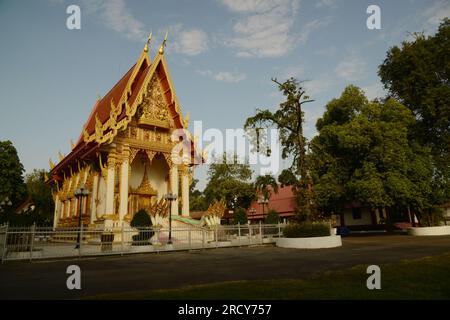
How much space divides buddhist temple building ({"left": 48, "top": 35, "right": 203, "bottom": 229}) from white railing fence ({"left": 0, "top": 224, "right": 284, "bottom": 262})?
103 inches

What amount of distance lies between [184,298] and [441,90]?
28466 mm

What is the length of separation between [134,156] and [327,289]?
17468 millimetres

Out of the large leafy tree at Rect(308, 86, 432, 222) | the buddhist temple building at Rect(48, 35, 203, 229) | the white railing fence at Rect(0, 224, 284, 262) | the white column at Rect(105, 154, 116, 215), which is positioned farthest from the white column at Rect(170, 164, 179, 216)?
the large leafy tree at Rect(308, 86, 432, 222)

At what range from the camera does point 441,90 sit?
25.5m

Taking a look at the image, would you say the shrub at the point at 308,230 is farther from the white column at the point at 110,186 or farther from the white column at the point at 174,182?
the white column at the point at 110,186

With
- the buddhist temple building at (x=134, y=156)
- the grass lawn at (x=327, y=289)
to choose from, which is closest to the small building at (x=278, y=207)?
the buddhist temple building at (x=134, y=156)

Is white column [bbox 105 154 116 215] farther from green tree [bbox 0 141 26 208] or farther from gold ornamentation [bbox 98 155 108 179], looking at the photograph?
green tree [bbox 0 141 26 208]

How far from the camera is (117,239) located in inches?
691

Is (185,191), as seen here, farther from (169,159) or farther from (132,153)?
(132,153)

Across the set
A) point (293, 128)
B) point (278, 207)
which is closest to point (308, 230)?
point (293, 128)

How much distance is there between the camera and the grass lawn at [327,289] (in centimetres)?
489

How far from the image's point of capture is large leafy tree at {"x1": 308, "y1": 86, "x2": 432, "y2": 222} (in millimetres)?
23094

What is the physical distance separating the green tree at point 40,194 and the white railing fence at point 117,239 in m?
12.5
